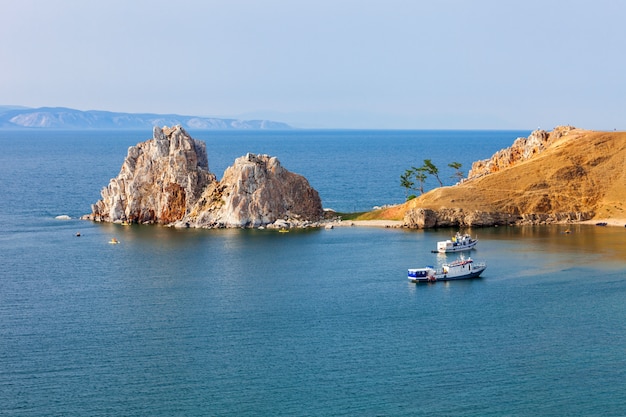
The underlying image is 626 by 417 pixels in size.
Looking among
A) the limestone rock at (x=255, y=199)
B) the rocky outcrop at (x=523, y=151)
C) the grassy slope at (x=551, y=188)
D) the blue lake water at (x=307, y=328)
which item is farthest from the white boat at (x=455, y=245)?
the rocky outcrop at (x=523, y=151)

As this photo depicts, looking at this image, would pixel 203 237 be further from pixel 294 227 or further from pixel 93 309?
pixel 93 309

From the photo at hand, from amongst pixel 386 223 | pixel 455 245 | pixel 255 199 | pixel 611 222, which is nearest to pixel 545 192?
pixel 611 222

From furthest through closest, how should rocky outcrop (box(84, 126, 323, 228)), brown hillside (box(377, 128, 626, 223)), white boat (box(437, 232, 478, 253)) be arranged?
1. brown hillside (box(377, 128, 626, 223))
2. rocky outcrop (box(84, 126, 323, 228))
3. white boat (box(437, 232, 478, 253))

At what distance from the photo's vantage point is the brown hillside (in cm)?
15075

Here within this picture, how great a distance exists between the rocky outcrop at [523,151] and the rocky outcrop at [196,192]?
37.5 m

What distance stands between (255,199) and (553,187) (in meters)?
48.9

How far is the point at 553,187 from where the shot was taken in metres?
154

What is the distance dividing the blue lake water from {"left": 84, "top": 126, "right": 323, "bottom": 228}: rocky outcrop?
1518 centimetres

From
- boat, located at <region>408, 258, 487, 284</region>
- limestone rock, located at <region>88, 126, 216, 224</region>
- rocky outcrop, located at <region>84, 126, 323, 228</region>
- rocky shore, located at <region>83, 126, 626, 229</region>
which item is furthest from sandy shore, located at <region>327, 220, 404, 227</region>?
boat, located at <region>408, 258, 487, 284</region>

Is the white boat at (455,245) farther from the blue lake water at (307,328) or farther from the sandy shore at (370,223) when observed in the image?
the sandy shore at (370,223)

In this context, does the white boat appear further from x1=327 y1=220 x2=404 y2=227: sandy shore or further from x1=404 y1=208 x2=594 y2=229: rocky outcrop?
x1=327 y1=220 x2=404 y2=227: sandy shore

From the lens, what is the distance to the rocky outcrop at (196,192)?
486 feet

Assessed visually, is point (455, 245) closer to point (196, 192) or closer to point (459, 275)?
point (459, 275)

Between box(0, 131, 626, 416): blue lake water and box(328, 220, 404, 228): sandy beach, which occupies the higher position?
box(328, 220, 404, 228): sandy beach
